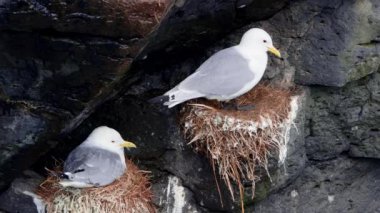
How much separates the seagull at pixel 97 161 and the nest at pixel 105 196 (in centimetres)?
5

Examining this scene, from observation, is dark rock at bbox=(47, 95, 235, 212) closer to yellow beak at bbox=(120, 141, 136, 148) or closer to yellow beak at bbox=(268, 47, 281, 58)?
yellow beak at bbox=(120, 141, 136, 148)

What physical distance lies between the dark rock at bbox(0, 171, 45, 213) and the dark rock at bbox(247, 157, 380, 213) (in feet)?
4.01

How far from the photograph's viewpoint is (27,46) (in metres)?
3.22

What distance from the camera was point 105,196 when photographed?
3.91 metres

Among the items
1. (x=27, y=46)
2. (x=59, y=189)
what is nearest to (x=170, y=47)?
(x=27, y=46)

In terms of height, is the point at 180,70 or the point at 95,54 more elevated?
the point at 95,54

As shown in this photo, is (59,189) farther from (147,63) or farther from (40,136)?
(147,63)

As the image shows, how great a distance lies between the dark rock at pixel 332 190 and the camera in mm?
4209

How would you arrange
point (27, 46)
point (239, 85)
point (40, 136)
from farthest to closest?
point (239, 85) < point (40, 136) < point (27, 46)

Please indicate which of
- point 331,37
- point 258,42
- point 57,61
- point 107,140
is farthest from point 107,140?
point 331,37

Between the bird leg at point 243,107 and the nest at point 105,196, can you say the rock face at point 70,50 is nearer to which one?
the nest at point 105,196

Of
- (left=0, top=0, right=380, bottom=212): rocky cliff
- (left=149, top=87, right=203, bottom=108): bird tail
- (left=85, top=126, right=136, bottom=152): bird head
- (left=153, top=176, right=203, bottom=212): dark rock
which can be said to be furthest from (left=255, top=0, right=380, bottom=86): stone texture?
(left=85, top=126, right=136, bottom=152): bird head

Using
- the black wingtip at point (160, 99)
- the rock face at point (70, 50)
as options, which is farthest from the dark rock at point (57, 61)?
the black wingtip at point (160, 99)

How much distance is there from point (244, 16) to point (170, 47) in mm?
485
